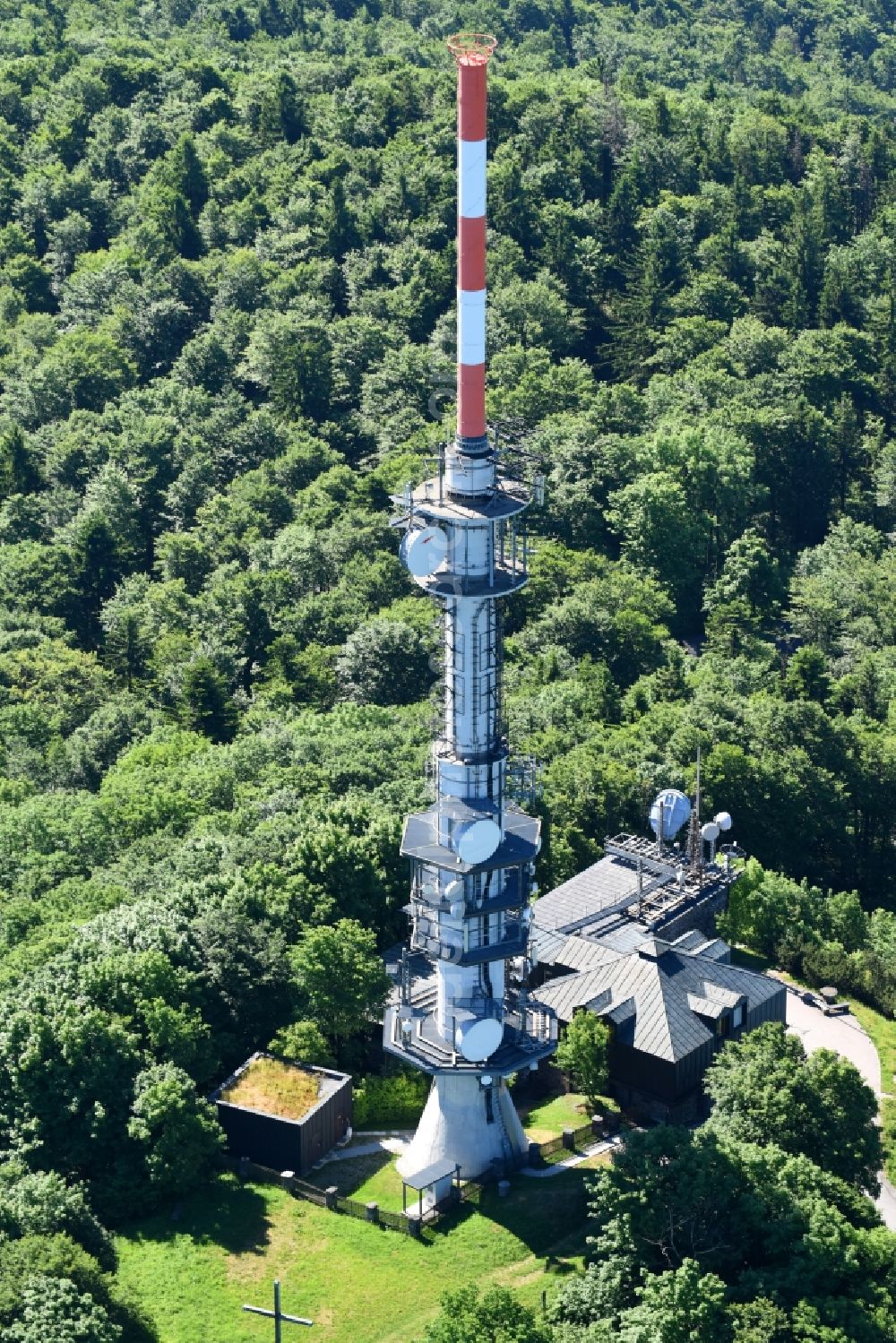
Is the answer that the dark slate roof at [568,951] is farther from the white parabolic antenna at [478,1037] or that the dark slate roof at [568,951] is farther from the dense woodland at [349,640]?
the white parabolic antenna at [478,1037]

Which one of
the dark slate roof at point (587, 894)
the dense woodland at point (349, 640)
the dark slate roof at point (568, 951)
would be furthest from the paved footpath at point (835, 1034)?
the dark slate roof at point (568, 951)

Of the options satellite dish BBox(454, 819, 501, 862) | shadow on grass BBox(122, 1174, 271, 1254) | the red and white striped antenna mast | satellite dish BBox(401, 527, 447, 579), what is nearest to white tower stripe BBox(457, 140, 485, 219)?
the red and white striped antenna mast

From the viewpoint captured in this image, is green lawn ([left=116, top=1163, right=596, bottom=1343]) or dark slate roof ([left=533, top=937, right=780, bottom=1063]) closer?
green lawn ([left=116, top=1163, right=596, bottom=1343])

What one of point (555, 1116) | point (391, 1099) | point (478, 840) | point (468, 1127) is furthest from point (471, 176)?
point (555, 1116)

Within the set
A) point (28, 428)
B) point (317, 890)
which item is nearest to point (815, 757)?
point (317, 890)

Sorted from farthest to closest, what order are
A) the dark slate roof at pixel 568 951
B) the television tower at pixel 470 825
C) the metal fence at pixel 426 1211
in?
the dark slate roof at pixel 568 951, the metal fence at pixel 426 1211, the television tower at pixel 470 825

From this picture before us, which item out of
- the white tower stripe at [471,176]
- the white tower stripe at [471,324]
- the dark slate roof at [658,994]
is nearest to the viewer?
the white tower stripe at [471,176]

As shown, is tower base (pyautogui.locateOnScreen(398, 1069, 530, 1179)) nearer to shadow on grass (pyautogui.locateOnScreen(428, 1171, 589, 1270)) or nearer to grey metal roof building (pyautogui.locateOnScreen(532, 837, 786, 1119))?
shadow on grass (pyautogui.locateOnScreen(428, 1171, 589, 1270))
